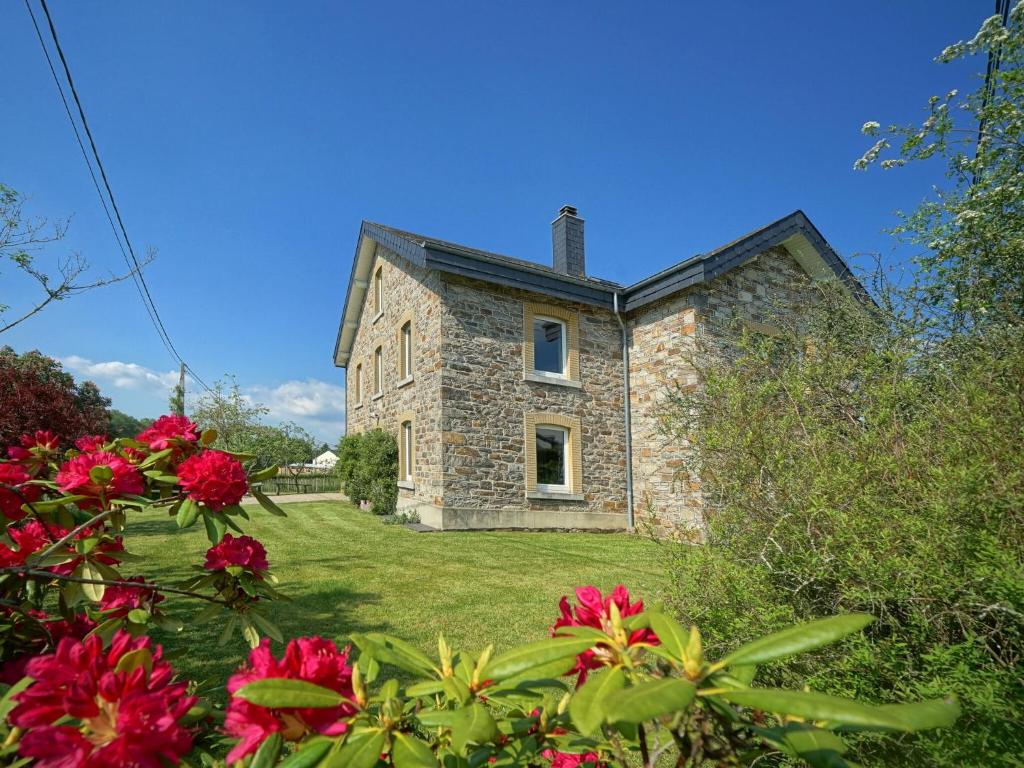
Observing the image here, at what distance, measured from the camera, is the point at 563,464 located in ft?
40.0

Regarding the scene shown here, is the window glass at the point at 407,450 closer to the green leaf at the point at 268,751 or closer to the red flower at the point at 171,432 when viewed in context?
the red flower at the point at 171,432

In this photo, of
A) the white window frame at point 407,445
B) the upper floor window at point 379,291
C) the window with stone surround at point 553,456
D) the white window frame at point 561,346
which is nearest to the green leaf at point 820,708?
the window with stone surround at point 553,456

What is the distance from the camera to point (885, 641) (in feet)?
6.84

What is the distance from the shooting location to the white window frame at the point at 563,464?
11758mm

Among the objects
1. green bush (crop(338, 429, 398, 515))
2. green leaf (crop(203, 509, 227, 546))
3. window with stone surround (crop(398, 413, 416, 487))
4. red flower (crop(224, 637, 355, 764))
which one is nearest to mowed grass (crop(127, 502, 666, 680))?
green leaf (crop(203, 509, 227, 546))

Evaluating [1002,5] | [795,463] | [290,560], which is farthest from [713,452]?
[1002,5]

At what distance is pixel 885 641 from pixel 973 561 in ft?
1.54

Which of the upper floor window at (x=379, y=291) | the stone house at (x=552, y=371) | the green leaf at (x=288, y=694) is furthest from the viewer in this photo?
the upper floor window at (x=379, y=291)

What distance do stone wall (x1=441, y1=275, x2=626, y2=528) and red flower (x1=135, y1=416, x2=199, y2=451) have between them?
8.60 m

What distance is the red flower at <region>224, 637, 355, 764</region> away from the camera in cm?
83

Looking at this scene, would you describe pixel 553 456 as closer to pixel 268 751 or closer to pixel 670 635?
pixel 670 635

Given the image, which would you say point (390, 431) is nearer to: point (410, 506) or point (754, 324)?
point (410, 506)

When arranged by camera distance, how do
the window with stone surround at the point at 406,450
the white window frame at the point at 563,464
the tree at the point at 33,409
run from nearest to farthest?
the tree at the point at 33,409 < the white window frame at the point at 563,464 < the window with stone surround at the point at 406,450

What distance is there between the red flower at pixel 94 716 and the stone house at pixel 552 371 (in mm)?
9905
